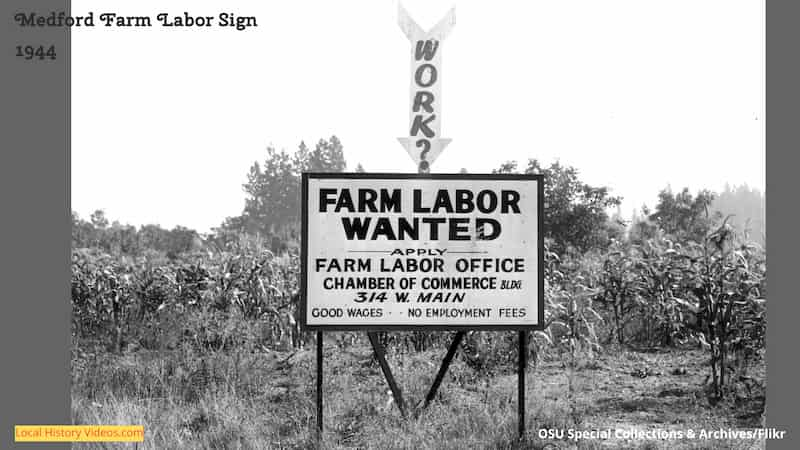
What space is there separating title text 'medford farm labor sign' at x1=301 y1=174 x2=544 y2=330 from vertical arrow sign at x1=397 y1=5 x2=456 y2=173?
0.41 m

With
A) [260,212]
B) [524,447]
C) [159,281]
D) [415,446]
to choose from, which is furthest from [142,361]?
[260,212]

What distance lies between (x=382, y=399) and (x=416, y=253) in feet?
6.13

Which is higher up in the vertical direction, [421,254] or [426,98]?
[426,98]

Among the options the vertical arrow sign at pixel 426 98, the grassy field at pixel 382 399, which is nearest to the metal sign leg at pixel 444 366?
the grassy field at pixel 382 399

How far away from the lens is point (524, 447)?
220 inches

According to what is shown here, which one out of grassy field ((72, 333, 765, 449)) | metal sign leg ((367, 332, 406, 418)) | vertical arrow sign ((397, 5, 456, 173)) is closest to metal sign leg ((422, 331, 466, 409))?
grassy field ((72, 333, 765, 449))

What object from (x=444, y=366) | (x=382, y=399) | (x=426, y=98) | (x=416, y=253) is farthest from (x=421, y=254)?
(x=382, y=399)

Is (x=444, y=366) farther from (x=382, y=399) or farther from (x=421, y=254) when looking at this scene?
(x=421, y=254)

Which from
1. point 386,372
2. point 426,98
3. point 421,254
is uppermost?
point 426,98

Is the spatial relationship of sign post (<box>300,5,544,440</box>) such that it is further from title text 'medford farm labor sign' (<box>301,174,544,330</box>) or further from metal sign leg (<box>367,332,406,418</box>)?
metal sign leg (<box>367,332,406,418</box>)

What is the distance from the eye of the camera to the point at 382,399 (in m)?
6.60

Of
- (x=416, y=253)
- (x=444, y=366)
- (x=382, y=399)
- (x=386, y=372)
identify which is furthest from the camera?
(x=382, y=399)

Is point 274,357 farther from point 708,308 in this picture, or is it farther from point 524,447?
point 708,308

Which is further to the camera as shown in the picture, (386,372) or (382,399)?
(382,399)
